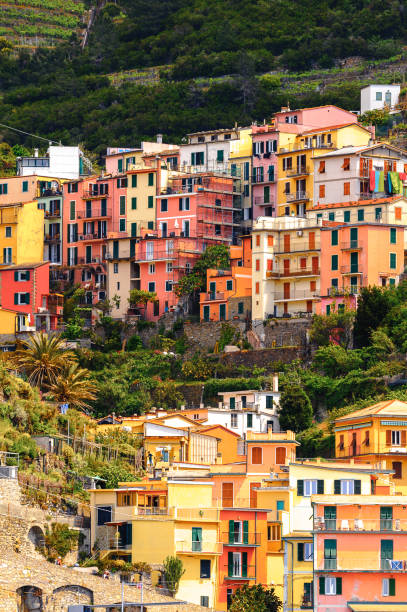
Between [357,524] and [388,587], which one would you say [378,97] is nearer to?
[357,524]

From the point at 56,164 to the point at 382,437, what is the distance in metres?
43.2

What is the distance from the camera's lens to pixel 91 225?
4392 inches

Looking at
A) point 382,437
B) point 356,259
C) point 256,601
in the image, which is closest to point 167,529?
point 256,601

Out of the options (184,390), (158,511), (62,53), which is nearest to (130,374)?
(184,390)

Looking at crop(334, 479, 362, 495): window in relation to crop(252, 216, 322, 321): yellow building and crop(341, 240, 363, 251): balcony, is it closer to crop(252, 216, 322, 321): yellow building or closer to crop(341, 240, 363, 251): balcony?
crop(341, 240, 363, 251): balcony

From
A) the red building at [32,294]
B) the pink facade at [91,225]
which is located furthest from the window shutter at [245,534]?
the pink facade at [91,225]

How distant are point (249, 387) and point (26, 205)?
22474 mm

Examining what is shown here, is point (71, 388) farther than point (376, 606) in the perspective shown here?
Yes

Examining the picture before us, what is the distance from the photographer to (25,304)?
4183 inches

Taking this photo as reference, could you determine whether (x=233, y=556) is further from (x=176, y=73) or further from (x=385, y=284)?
(x=176, y=73)

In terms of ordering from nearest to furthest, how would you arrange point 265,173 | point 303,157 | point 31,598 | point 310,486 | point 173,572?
point 31,598 → point 173,572 → point 310,486 → point 303,157 → point 265,173

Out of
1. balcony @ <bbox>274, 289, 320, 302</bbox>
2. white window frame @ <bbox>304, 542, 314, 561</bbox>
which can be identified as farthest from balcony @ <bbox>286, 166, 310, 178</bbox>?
white window frame @ <bbox>304, 542, 314, 561</bbox>

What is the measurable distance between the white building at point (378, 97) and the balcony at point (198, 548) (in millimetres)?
55392

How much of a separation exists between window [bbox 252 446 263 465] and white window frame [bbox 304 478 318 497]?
5896 mm
